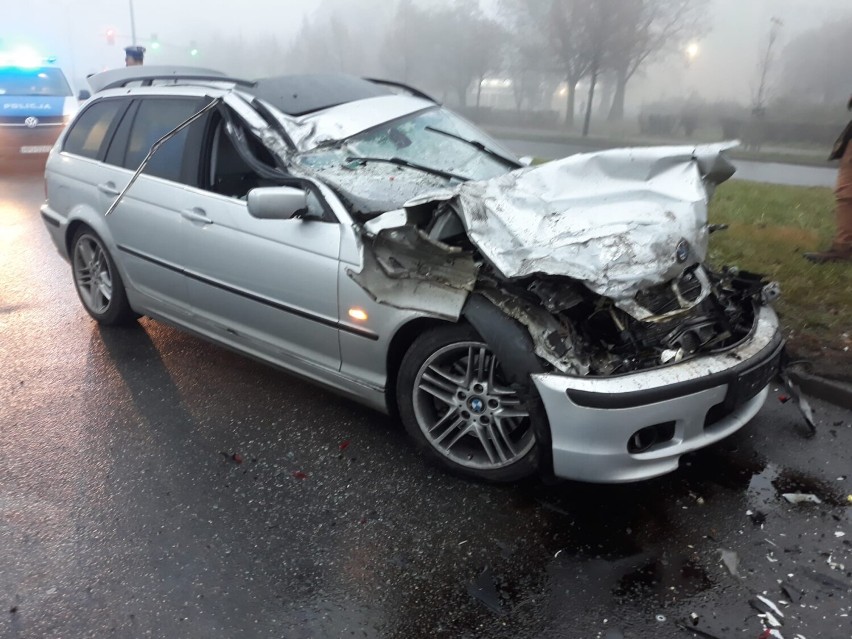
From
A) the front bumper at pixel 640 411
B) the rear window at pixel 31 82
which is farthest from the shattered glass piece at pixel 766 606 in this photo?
the rear window at pixel 31 82

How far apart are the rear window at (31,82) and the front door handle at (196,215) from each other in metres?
12.8

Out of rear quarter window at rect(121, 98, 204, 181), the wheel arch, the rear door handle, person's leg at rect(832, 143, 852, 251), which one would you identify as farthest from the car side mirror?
person's leg at rect(832, 143, 852, 251)

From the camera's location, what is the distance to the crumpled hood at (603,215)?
114 inches

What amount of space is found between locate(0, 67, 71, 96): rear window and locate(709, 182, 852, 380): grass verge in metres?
13.3


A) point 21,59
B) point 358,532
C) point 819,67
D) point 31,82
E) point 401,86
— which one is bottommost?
point 358,532

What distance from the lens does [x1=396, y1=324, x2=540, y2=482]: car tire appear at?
10.2 feet

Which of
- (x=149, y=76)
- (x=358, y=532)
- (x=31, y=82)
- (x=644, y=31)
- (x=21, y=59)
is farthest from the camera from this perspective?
(x=644, y=31)

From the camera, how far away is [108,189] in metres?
4.75

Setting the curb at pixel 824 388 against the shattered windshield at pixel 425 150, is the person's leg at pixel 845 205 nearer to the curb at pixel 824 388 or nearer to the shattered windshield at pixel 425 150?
the curb at pixel 824 388

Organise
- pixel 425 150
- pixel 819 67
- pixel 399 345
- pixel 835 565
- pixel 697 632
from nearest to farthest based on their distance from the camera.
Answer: pixel 697 632 < pixel 835 565 < pixel 399 345 < pixel 425 150 < pixel 819 67

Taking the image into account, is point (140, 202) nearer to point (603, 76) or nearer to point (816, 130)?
point (816, 130)

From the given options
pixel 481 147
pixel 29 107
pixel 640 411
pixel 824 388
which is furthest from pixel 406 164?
pixel 29 107

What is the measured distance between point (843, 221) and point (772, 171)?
44.7 feet

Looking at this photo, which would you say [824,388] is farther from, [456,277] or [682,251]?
[456,277]
